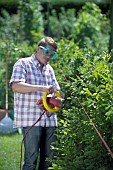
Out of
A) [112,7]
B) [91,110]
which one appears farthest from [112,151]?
[112,7]

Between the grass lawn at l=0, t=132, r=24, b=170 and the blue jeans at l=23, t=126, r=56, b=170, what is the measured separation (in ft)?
2.69

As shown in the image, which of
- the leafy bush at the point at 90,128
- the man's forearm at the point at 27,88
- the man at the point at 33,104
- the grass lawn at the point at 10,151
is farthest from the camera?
the grass lawn at the point at 10,151

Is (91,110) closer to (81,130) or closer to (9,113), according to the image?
(81,130)

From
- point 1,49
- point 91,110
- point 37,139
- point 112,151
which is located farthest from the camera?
point 1,49

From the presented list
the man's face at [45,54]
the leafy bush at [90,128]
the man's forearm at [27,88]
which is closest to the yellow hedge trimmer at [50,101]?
the man's forearm at [27,88]

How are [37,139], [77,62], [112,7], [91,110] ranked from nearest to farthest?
1. [91,110]
2. [37,139]
3. [77,62]
4. [112,7]

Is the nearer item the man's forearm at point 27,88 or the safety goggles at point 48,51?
the man's forearm at point 27,88

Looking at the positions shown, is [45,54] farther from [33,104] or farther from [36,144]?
[36,144]

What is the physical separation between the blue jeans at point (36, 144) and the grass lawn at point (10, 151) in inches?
32.2

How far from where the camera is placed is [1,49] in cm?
857

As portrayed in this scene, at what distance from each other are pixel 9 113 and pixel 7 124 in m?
0.32

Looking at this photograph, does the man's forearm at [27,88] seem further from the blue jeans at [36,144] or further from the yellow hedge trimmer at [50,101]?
the blue jeans at [36,144]

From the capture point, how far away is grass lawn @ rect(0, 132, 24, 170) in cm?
605

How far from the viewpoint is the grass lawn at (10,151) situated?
605 centimetres
